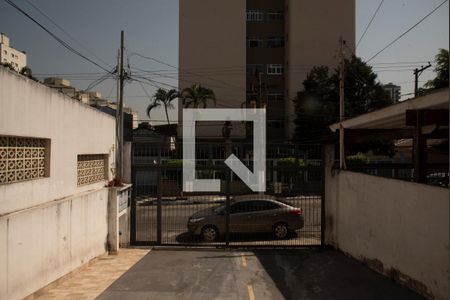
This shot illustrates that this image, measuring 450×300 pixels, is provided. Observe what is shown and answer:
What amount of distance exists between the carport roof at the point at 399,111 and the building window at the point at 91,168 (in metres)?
7.40

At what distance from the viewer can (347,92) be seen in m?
34.3

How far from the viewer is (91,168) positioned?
487 inches

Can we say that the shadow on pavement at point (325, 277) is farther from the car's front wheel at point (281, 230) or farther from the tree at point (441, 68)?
the tree at point (441, 68)

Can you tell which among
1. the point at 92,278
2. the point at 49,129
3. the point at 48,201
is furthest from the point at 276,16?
the point at 48,201

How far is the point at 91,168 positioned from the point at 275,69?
32625 millimetres

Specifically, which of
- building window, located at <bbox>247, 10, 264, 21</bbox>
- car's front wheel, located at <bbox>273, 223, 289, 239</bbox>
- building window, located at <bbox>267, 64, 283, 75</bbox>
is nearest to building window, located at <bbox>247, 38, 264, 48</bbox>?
building window, located at <bbox>247, 10, 264, 21</bbox>

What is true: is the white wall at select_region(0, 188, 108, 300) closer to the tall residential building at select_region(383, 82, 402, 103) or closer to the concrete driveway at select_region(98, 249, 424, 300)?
the concrete driveway at select_region(98, 249, 424, 300)

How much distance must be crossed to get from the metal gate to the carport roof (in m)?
2.70

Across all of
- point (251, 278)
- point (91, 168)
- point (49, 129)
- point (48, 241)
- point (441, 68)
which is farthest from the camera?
point (441, 68)

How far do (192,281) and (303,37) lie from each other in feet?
113

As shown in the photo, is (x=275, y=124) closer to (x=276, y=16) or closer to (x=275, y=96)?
(x=275, y=96)

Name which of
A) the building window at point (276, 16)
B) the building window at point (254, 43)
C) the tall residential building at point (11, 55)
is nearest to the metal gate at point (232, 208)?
the building window at point (254, 43)

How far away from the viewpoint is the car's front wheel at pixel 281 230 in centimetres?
1499

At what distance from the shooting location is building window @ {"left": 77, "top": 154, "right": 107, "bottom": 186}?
11.5 m
